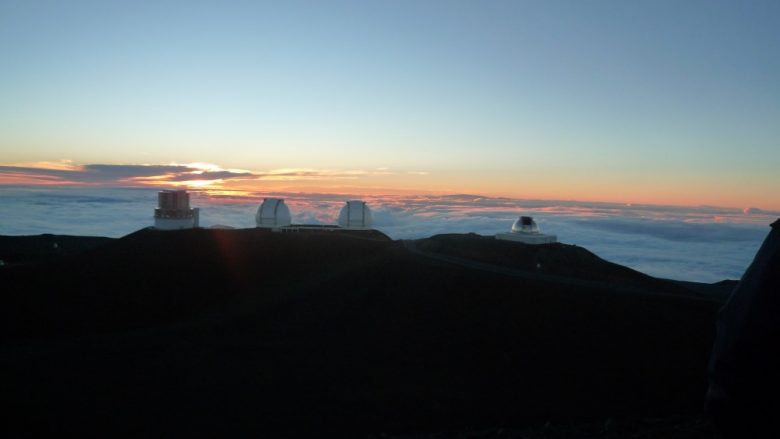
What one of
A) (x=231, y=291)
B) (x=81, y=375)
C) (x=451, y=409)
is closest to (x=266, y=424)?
(x=451, y=409)

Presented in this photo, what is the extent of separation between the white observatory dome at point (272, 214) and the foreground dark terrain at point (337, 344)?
5.45 meters

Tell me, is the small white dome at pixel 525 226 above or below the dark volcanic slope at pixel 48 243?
above

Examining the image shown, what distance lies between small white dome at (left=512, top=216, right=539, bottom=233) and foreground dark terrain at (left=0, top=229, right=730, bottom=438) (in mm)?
4764

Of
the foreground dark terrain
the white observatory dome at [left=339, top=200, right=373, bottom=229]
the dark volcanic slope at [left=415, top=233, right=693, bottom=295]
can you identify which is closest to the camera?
the foreground dark terrain

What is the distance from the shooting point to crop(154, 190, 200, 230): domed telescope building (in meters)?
30.0

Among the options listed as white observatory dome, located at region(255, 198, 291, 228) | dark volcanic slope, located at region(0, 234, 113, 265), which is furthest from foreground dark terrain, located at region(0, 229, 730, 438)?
dark volcanic slope, located at region(0, 234, 113, 265)

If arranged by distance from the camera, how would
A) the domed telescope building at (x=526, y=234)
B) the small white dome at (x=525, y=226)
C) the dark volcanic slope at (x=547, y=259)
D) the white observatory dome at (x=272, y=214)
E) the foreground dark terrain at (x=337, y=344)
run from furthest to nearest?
1. the white observatory dome at (x=272, y=214)
2. the small white dome at (x=525, y=226)
3. the domed telescope building at (x=526, y=234)
4. the dark volcanic slope at (x=547, y=259)
5. the foreground dark terrain at (x=337, y=344)

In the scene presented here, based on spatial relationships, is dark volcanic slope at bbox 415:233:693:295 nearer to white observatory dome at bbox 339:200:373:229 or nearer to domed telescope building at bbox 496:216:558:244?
domed telescope building at bbox 496:216:558:244

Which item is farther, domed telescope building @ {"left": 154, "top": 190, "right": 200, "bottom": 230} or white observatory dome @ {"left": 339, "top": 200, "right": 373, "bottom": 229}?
white observatory dome @ {"left": 339, "top": 200, "right": 373, "bottom": 229}

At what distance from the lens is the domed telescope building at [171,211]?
30031 mm

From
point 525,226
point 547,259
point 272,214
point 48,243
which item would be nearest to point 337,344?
point 547,259

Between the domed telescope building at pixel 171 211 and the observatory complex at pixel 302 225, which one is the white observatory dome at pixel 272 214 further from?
the domed telescope building at pixel 171 211

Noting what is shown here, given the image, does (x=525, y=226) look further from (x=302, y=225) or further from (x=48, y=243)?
(x=48, y=243)

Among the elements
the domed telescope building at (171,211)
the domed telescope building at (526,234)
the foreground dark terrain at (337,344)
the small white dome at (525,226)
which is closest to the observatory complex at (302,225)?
the domed telescope building at (171,211)
